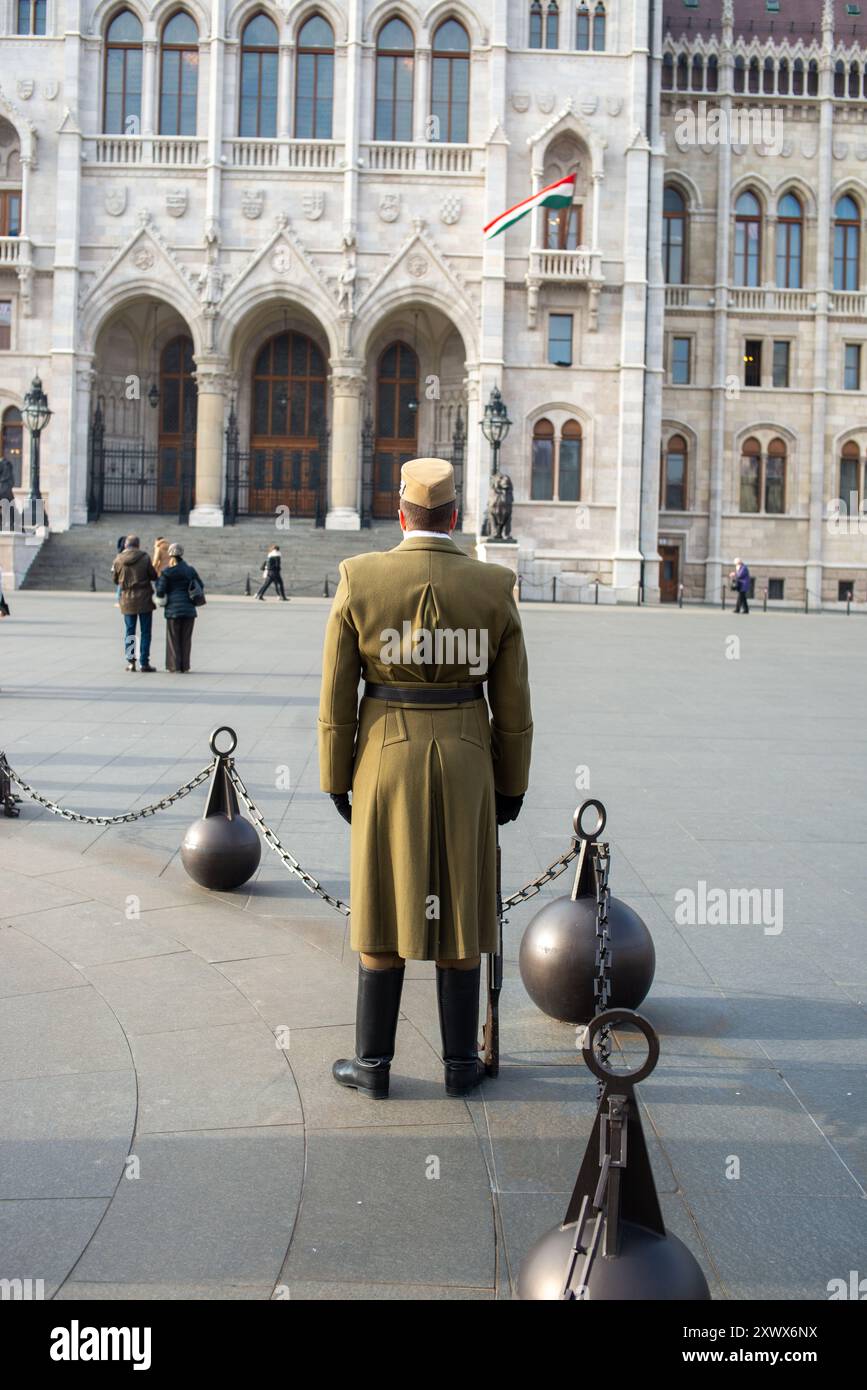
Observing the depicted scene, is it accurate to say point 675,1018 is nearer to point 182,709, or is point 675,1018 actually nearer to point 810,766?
point 810,766

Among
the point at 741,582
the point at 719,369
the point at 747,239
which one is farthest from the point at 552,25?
the point at 741,582

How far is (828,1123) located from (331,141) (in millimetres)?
40202

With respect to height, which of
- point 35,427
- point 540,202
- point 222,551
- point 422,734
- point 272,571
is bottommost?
point 422,734

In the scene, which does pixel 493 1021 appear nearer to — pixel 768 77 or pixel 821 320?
pixel 821 320

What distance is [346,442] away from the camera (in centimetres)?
4069

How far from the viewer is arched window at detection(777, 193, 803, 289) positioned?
46.7 meters

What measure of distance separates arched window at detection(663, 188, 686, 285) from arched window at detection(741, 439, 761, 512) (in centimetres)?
618

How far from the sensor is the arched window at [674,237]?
46.6 m

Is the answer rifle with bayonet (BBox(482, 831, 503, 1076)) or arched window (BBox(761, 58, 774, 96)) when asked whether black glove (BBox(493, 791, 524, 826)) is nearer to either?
rifle with bayonet (BBox(482, 831, 503, 1076))

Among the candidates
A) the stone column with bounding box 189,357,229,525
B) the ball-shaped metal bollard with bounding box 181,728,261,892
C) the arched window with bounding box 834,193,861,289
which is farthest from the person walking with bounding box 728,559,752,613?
the ball-shaped metal bollard with bounding box 181,728,261,892

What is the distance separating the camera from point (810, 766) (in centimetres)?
1120

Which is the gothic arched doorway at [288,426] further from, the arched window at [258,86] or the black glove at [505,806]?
the black glove at [505,806]

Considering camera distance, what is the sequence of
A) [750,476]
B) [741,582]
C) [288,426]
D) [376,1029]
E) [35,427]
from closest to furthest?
[376,1029], [741,582], [35,427], [288,426], [750,476]

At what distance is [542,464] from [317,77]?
44.3 feet
